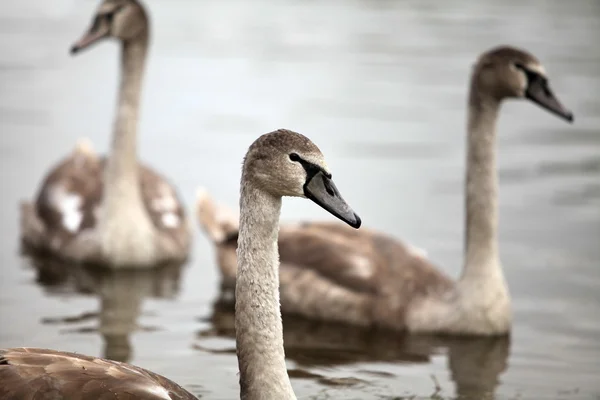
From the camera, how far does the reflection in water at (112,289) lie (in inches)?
391

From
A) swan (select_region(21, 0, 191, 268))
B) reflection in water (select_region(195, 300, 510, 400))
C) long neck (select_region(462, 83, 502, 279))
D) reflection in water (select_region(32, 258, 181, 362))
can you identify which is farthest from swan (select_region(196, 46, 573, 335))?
swan (select_region(21, 0, 191, 268))

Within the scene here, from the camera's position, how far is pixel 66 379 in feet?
19.8

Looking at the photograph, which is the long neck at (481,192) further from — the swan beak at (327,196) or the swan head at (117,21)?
the swan beak at (327,196)

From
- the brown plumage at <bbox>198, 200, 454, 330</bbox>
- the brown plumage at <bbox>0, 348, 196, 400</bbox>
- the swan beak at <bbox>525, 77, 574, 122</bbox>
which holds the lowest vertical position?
the brown plumage at <bbox>0, 348, 196, 400</bbox>

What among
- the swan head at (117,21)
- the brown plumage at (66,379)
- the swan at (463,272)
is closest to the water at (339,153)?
the swan at (463,272)

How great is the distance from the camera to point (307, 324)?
10547mm

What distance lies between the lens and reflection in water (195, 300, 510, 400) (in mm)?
9227

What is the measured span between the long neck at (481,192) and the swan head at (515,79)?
0.27ft

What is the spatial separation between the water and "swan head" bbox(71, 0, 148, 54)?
6.87ft

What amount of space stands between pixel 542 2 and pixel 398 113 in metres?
13.0

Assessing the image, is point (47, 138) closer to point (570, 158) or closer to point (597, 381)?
point (570, 158)

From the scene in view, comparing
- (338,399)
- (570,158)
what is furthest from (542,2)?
(338,399)

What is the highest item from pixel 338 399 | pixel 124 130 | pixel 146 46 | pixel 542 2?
pixel 542 2

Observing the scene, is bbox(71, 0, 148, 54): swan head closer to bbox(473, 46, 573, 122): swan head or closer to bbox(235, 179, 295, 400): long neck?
bbox(473, 46, 573, 122): swan head
